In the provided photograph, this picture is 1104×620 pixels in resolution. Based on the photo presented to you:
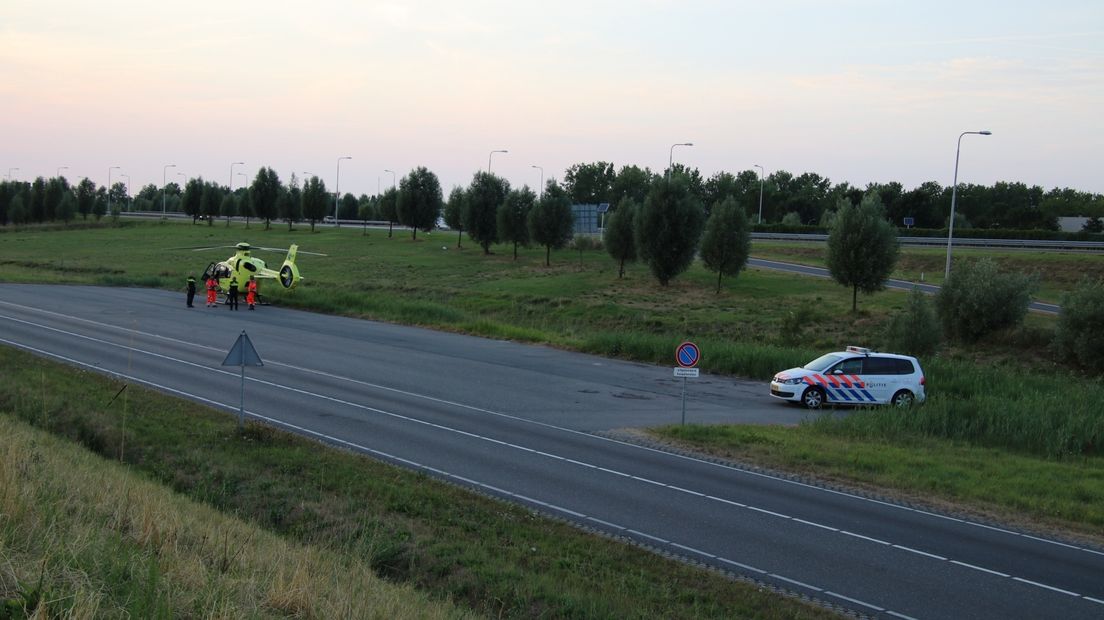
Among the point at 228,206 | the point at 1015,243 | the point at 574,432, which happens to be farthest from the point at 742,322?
the point at 228,206

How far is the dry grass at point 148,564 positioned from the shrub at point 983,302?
38677mm

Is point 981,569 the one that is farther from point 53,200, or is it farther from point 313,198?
point 53,200

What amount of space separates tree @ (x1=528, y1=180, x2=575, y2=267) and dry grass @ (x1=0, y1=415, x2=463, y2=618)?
2623 inches

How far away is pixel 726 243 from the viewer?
2384 inches

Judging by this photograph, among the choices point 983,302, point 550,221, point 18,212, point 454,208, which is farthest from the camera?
point 18,212

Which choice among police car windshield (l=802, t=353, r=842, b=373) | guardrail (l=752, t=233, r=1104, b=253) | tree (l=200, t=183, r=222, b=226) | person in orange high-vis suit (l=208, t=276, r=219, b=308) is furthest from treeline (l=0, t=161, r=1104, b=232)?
police car windshield (l=802, t=353, r=842, b=373)

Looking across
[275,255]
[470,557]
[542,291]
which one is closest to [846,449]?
[470,557]

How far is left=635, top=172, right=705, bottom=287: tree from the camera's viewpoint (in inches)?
2457

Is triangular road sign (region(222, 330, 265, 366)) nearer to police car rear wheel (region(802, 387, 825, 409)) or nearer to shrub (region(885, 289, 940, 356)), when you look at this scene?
police car rear wheel (region(802, 387, 825, 409))

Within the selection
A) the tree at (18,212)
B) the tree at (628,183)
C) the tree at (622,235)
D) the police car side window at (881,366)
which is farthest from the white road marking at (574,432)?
the tree at (628,183)

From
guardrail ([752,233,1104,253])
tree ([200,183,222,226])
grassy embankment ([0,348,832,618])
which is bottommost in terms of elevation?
grassy embankment ([0,348,832,618])

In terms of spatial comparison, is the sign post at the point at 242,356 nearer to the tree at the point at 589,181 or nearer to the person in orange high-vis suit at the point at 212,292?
the person in orange high-vis suit at the point at 212,292

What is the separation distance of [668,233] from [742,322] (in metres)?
13.7

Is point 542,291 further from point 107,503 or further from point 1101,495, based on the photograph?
point 107,503
